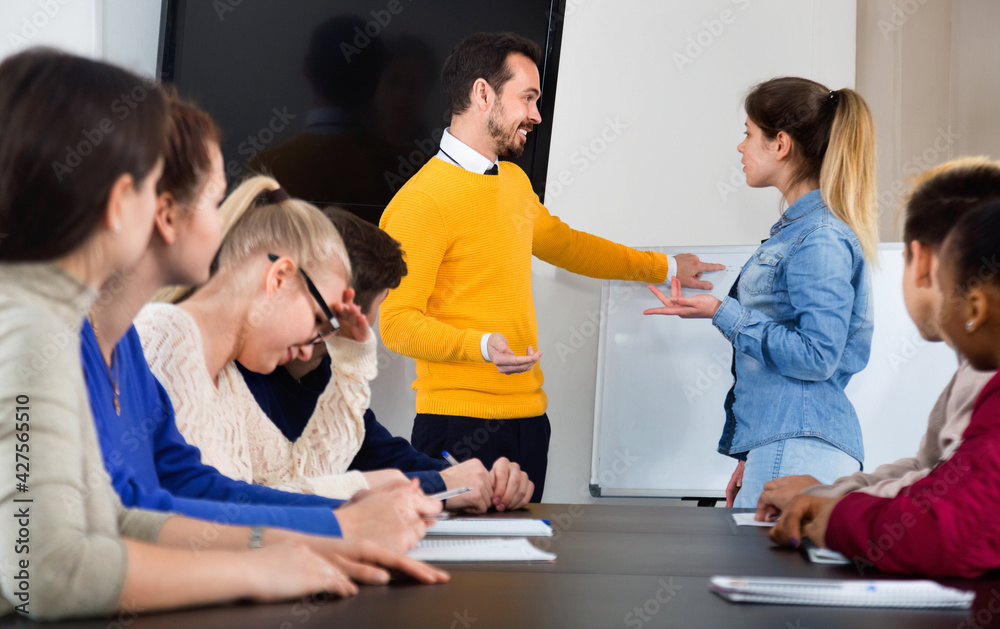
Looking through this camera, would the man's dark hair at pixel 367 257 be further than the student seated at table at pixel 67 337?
Yes

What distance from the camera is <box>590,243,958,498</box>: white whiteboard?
2.67 metres

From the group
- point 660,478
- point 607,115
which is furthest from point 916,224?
point 607,115

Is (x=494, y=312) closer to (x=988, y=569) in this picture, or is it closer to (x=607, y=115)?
(x=607, y=115)

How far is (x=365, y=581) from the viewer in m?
0.86

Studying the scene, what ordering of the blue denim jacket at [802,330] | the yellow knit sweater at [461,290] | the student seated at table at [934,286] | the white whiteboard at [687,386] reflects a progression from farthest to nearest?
the white whiteboard at [687,386] → the yellow knit sweater at [461,290] → the blue denim jacket at [802,330] → the student seated at table at [934,286]

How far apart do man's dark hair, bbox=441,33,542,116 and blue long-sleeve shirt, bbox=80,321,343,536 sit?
1.53 metres

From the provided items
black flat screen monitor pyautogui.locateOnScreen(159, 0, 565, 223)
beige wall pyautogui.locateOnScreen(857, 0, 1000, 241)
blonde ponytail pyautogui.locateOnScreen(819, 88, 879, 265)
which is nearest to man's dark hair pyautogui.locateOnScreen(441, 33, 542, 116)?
black flat screen monitor pyautogui.locateOnScreen(159, 0, 565, 223)

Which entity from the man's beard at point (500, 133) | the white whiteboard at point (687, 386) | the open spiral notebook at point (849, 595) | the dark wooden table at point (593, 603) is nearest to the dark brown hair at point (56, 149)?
the dark wooden table at point (593, 603)

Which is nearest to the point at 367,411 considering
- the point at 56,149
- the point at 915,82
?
the point at 56,149

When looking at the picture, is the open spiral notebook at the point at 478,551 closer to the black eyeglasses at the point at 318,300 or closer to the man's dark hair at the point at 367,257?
the black eyeglasses at the point at 318,300

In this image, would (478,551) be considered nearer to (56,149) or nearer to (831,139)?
(56,149)

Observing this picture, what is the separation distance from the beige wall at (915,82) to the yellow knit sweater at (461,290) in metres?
1.53

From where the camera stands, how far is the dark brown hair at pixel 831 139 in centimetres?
192

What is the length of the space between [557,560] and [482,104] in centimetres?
166
